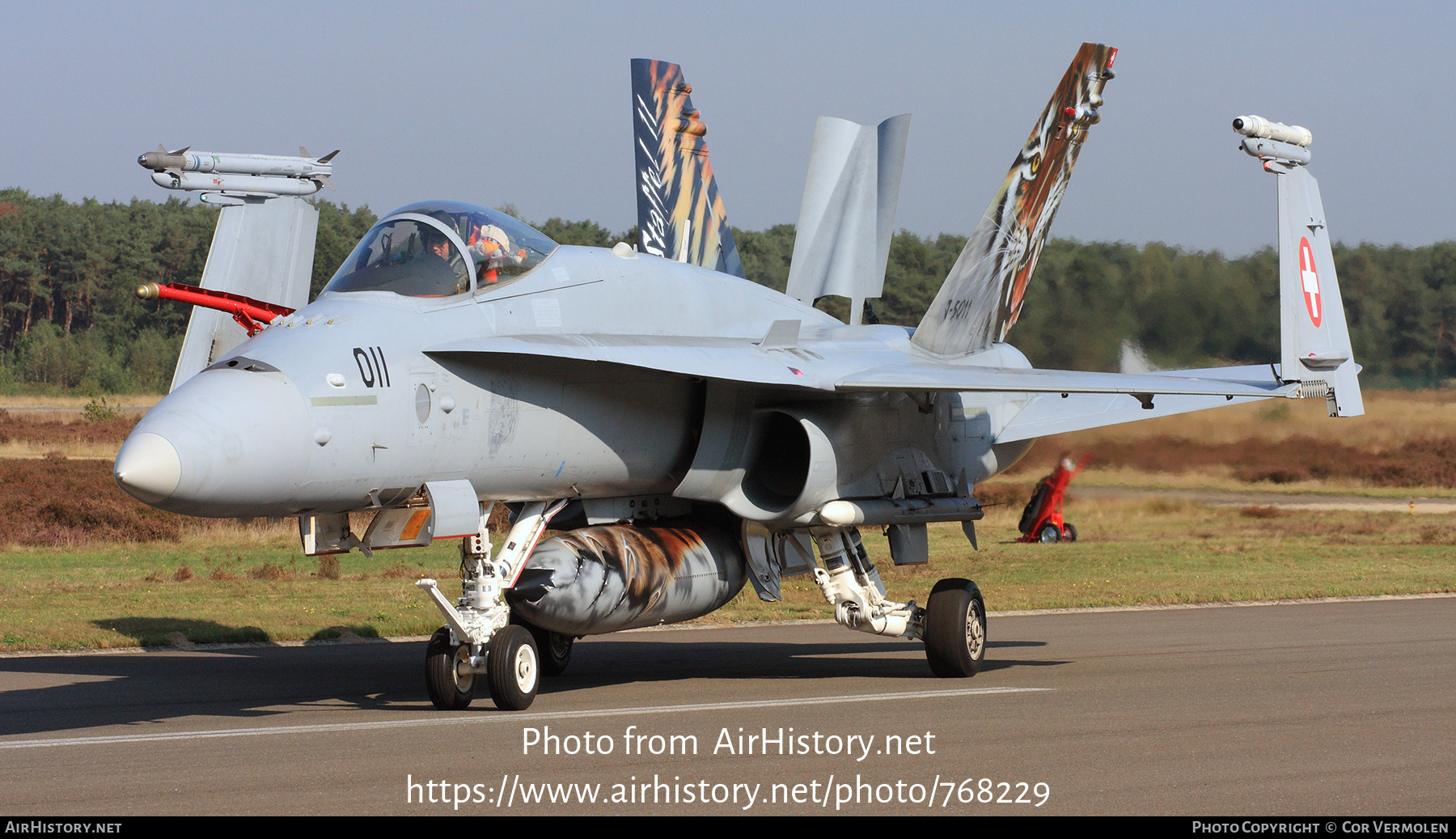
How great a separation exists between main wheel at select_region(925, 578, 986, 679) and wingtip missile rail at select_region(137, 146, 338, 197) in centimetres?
722

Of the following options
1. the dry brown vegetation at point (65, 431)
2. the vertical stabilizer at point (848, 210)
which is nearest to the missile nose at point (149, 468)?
the vertical stabilizer at point (848, 210)

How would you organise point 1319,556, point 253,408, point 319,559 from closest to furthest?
point 253,408
point 319,559
point 1319,556

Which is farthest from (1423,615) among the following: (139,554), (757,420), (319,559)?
(139,554)

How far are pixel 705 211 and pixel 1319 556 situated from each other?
1291cm

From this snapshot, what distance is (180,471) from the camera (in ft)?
22.6

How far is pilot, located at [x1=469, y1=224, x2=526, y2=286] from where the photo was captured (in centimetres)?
921

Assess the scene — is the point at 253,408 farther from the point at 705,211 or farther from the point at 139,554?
the point at 139,554

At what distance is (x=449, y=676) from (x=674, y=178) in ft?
31.8

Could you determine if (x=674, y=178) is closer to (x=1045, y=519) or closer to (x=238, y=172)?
(x=238, y=172)

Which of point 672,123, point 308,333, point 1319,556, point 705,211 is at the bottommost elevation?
point 1319,556

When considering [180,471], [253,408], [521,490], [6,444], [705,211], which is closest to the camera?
[180,471]

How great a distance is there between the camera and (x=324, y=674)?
11.7 meters

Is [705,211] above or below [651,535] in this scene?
above

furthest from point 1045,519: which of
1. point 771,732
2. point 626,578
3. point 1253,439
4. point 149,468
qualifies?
point 149,468
